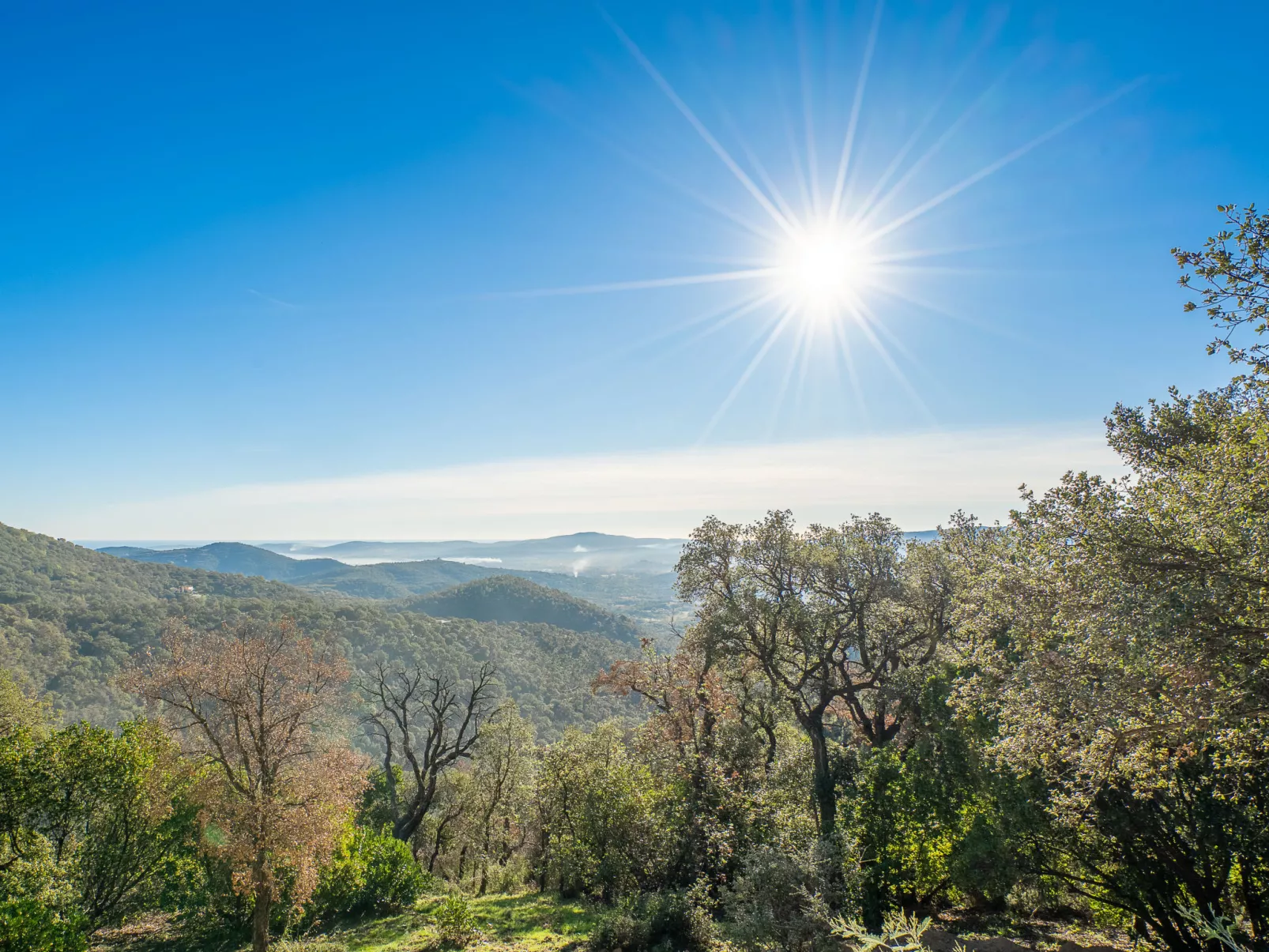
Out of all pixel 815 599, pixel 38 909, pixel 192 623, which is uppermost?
pixel 815 599

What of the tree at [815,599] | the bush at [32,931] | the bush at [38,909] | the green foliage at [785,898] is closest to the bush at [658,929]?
the green foliage at [785,898]

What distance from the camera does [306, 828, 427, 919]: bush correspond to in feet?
72.9

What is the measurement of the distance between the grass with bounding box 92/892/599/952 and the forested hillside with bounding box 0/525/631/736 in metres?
59.1

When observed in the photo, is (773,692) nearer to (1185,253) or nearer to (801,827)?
(801,827)

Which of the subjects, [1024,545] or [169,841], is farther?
[169,841]

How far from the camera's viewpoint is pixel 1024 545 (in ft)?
35.5

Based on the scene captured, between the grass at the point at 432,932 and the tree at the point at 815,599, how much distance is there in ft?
31.8

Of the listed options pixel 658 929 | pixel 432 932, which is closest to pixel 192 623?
pixel 432 932

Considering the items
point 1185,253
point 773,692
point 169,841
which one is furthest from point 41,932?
point 1185,253

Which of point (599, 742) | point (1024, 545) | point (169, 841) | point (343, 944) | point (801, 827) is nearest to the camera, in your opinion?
point (1024, 545)

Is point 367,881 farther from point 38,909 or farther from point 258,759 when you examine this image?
point 38,909

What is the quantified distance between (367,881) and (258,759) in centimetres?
970

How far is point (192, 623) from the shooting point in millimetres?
112812

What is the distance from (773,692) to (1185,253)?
18.1 meters
